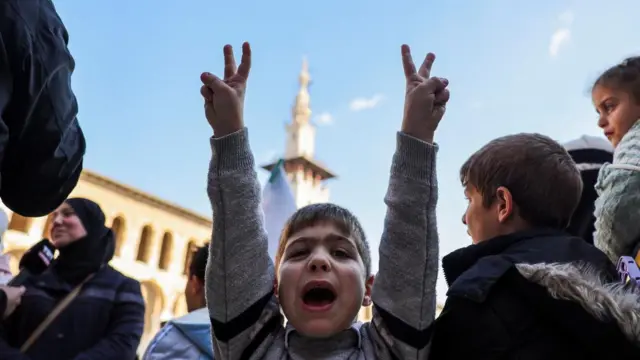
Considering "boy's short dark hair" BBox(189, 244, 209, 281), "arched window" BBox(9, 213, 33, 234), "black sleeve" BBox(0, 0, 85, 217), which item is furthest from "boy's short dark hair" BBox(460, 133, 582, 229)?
"arched window" BBox(9, 213, 33, 234)

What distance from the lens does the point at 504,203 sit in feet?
5.78

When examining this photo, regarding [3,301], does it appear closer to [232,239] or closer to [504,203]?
[232,239]

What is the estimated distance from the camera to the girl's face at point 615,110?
7.45 ft

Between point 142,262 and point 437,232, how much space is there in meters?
21.1

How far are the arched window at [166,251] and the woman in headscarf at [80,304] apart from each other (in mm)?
19338

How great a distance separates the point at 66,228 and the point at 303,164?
2892cm

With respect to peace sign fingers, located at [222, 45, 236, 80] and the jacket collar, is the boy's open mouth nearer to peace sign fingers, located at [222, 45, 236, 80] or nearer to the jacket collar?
the jacket collar

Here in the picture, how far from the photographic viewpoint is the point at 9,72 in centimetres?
130

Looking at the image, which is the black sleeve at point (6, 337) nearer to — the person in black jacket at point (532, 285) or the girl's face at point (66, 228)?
the girl's face at point (66, 228)

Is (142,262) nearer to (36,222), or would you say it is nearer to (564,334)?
(36,222)

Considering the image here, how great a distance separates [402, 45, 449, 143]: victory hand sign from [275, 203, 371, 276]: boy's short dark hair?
1.14 ft

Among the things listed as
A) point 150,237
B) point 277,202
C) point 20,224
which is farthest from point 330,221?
point 150,237

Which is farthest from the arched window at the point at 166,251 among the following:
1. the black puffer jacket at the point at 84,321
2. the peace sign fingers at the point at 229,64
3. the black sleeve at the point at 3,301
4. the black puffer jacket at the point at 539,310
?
the black puffer jacket at the point at 539,310

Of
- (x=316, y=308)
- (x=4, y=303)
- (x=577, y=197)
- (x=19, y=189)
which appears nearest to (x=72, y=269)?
(x=4, y=303)
